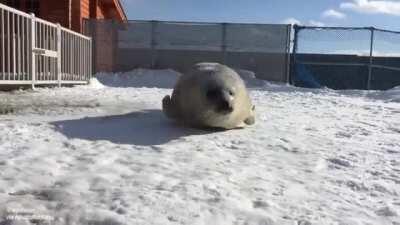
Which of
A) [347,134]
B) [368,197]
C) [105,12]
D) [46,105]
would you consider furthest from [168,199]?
[105,12]

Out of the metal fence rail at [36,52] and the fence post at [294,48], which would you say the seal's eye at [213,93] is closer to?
the metal fence rail at [36,52]

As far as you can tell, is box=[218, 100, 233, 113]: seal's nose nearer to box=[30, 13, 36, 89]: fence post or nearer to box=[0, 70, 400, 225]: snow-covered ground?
box=[0, 70, 400, 225]: snow-covered ground

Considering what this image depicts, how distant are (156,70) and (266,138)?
1444cm

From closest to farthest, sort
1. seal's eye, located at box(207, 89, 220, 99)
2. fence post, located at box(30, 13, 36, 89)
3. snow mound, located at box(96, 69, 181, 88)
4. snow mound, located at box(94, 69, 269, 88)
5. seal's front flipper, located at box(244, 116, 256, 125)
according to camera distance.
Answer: seal's eye, located at box(207, 89, 220, 99), seal's front flipper, located at box(244, 116, 256, 125), fence post, located at box(30, 13, 36, 89), snow mound, located at box(96, 69, 181, 88), snow mound, located at box(94, 69, 269, 88)

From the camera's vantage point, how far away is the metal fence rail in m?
9.96

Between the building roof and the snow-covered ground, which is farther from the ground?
the building roof

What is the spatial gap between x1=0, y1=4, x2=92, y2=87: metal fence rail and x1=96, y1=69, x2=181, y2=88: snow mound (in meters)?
3.81

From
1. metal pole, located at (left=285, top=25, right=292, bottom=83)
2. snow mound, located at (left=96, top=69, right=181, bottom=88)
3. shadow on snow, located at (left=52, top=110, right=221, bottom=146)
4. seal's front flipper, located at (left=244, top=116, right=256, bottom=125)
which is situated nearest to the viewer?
shadow on snow, located at (left=52, top=110, right=221, bottom=146)

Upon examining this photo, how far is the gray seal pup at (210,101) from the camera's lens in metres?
6.53

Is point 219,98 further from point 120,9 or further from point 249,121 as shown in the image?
point 120,9

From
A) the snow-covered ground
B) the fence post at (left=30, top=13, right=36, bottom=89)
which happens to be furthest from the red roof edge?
the snow-covered ground

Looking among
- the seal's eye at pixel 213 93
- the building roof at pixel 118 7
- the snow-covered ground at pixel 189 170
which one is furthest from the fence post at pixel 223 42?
the seal's eye at pixel 213 93

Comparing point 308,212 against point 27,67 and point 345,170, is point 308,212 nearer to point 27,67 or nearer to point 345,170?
point 345,170

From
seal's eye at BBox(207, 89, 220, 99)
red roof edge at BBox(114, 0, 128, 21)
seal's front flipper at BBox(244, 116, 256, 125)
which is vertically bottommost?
seal's front flipper at BBox(244, 116, 256, 125)
